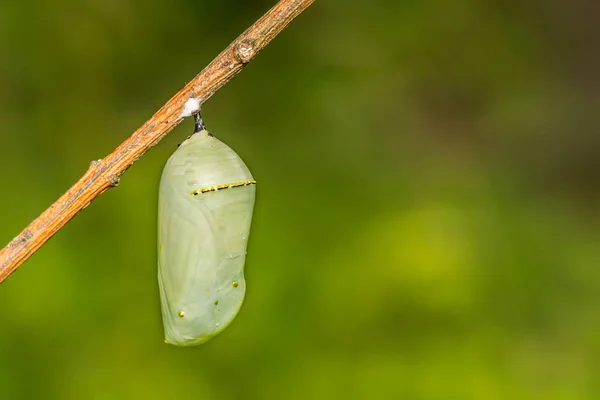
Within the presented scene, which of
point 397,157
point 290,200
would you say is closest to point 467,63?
point 397,157

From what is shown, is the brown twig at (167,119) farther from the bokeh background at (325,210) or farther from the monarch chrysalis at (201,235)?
the bokeh background at (325,210)

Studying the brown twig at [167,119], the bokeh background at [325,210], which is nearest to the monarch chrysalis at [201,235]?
the brown twig at [167,119]

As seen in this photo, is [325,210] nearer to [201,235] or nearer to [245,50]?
[201,235]

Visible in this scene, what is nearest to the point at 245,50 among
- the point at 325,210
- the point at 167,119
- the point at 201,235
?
the point at 167,119

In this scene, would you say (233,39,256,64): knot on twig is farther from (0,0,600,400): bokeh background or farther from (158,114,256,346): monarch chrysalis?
(0,0,600,400): bokeh background

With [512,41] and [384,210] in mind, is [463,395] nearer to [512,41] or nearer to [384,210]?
[384,210]

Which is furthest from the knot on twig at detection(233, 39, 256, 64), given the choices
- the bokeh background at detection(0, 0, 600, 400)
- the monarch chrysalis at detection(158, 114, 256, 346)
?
the bokeh background at detection(0, 0, 600, 400)
